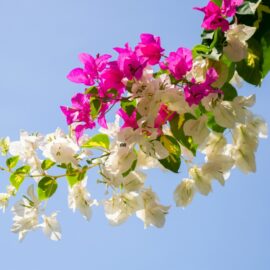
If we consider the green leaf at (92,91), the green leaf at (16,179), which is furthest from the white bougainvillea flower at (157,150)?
the green leaf at (16,179)

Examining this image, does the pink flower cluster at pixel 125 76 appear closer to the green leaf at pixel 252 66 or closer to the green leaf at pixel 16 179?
the green leaf at pixel 252 66

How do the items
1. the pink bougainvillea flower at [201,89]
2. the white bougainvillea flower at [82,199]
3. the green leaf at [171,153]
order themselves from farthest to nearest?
the white bougainvillea flower at [82,199]
the green leaf at [171,153]
the pink bougainvillea flower at [201,89]

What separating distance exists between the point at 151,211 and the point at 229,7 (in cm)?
47

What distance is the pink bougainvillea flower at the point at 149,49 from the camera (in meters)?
0.89

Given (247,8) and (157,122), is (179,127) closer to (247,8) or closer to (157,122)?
(157,122)

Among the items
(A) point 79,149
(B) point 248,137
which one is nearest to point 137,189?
(A) point 79,149

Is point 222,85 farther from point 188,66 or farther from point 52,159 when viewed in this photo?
point 52,159

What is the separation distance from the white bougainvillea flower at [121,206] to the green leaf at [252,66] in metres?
0.36

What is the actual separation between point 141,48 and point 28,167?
16.3 inches

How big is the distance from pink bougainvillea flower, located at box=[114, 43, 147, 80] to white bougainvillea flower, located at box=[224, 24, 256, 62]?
0.53 feet

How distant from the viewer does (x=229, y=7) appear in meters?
0.89

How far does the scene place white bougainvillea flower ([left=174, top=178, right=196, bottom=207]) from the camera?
3.42ft

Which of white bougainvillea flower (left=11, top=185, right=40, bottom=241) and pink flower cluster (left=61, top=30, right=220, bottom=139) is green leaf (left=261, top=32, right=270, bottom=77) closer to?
pink flower cluster (left=61, top=30, right=220, bottom=139)

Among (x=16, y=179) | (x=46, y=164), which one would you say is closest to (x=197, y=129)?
(x=46, y=164)
